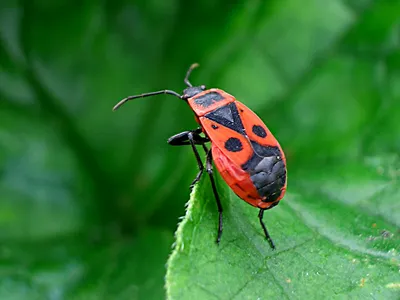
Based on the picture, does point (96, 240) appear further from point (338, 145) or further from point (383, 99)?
point (383, 99)

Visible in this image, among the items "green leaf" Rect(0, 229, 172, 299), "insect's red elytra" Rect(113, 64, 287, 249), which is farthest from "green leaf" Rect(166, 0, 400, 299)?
"green leaf" Rect(0, 229, 172, 299)

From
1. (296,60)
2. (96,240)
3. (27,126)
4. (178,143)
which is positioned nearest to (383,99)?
(296,60)

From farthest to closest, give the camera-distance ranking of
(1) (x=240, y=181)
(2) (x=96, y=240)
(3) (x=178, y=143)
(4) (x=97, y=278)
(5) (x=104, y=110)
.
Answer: (5) (x=104, y=110)
(2) (x=96, y=240)
(4) (x=97, y=278)
(3) (x=178, y=143)
(1) (x=240, y=181)

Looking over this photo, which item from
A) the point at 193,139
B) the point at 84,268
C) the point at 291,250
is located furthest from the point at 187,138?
the point at 84,268

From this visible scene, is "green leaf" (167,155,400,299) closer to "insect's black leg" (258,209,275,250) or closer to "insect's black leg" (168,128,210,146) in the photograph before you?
"insect's black leg" (258,209,275,250)

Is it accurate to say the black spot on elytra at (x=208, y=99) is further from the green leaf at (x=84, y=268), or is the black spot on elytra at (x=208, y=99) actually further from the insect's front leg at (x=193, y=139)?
the green leaf at (x=84, y=268)

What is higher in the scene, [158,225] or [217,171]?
[217,171]
